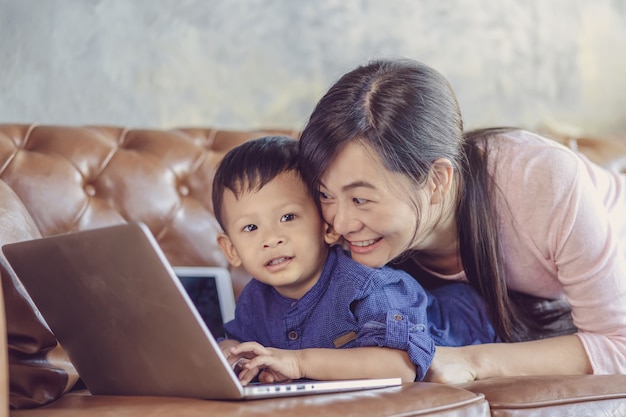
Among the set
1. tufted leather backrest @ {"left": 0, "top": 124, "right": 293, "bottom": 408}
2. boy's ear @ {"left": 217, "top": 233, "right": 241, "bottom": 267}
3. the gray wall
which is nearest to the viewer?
boy's ear @ {"left": 217, "top": 233, "right": 241, "bottom": 267}

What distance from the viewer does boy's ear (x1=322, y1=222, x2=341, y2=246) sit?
1.68 meters

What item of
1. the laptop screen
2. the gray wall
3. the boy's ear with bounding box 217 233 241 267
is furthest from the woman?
the gray wall

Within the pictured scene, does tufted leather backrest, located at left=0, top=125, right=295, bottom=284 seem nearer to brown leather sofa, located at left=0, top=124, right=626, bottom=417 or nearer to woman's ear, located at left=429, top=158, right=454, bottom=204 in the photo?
brown leather sofa, located at left=0, top=124, right=626, bottom=417

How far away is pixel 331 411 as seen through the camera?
1.20 meters

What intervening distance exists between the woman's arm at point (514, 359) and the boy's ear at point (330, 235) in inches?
11.8

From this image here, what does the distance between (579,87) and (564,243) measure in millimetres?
2027

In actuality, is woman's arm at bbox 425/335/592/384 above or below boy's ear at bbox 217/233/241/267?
below

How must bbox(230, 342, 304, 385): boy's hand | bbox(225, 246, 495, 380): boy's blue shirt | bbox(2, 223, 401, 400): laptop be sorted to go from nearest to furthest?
bbox(2, 223, 401, 400): laptop
bbox(230, 342, 304, 385): boy's hand
bbox(225, 246, 495, 380): boy's blue shirt

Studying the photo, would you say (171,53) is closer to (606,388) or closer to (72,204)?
(72,204)

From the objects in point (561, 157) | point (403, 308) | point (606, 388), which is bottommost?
point (606, 388)

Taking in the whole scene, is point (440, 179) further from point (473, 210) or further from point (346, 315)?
point (346, 315)

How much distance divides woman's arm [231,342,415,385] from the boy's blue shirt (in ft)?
0.11


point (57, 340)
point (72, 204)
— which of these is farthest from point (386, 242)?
point (72, 204)

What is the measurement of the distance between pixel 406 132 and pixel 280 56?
161 cm
